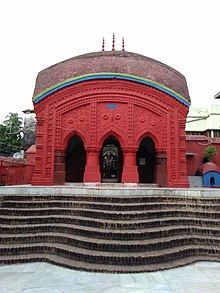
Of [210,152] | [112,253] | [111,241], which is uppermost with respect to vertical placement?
[210,152]

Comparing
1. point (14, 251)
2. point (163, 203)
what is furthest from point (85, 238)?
point (163, 203)

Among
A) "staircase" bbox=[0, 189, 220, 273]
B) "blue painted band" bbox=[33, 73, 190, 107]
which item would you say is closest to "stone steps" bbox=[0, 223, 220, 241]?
"staircase" bbox=[0, 189, 220, 273]

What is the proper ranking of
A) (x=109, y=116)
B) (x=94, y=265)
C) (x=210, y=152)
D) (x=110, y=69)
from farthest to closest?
1. (x=210, y=152)
2. (x=110, y=69)
3. (x=109, y=116)
4. (x=94, y=265)

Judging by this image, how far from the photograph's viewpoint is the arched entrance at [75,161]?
12.7m

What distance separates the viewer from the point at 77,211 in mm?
5992

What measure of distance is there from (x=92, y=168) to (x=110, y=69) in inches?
174

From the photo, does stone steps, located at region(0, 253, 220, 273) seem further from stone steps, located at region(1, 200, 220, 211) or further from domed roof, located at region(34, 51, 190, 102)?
domed roof, located at region(34, 51, 190, 102)

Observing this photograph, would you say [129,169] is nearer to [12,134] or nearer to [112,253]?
[112,253]

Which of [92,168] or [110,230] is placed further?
[92,168]

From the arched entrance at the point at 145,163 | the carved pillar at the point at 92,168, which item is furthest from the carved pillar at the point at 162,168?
the carved pillar at the point at 92,168

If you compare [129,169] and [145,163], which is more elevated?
[145,163]

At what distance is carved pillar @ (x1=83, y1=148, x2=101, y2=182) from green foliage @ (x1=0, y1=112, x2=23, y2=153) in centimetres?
1892

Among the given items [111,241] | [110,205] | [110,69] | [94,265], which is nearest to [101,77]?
[110,69]

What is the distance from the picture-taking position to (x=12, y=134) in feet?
92.3
